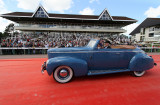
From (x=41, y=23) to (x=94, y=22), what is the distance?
14312mm

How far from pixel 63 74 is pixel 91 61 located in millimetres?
1147

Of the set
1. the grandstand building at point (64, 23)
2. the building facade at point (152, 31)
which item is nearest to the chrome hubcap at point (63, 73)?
the grandstand building at point (64, 23)

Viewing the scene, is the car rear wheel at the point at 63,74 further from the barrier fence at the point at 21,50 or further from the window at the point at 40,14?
the window at the point at 40,14

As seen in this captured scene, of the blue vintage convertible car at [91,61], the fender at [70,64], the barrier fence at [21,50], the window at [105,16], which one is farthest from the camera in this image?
the window at [105,16]

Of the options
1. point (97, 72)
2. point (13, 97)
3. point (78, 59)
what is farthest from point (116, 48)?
point (13, 97)

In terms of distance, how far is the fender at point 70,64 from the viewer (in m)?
2.81

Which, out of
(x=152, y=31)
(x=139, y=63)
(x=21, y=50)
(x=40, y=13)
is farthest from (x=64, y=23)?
(x=152, y=31)

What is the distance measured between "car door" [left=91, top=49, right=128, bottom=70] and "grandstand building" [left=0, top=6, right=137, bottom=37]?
64.8 ft

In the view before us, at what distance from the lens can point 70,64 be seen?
2885 millimetres

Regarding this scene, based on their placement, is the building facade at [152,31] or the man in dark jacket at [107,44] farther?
the building facade at [152,31]

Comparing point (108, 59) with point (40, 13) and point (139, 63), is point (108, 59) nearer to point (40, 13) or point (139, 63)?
point (139, 63)

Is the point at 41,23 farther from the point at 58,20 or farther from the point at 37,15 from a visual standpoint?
the point at 58,20

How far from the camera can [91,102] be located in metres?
2.06

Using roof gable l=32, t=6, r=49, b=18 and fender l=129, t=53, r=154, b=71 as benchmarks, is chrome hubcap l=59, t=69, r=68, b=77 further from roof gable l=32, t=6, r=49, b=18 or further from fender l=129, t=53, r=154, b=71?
roof gable l=32, t=6, r=49, b=18
